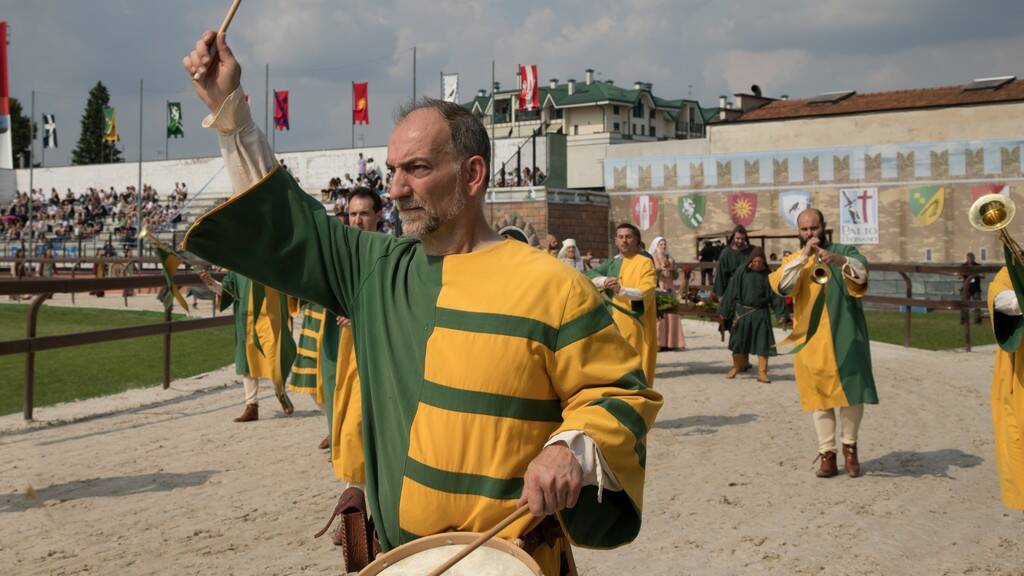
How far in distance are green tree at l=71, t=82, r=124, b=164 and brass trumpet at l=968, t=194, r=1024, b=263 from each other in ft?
291

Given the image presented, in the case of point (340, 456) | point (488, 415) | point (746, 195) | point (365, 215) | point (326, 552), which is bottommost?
point (326, 552)

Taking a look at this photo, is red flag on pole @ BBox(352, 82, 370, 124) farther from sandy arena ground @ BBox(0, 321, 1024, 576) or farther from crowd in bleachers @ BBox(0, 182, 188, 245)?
sandy arena ground @ BBox(0, 321, 1024, 576)

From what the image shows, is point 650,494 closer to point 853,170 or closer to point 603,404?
point 603,404

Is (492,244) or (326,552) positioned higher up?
(492,244)

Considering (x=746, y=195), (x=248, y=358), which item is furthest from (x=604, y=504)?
(x=746, y=195)

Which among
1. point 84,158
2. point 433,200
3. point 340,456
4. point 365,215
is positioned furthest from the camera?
point 84,158

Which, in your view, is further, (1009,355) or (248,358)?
(248,358)

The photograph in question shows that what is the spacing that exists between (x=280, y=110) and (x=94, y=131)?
1669 inches

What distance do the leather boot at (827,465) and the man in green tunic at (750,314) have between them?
5.74 m

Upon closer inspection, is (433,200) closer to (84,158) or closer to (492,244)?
(492,244)

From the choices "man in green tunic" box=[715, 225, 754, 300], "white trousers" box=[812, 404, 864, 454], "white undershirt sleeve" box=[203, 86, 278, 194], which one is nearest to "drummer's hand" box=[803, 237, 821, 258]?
"white trousers" box=[812, 404, 864, 454]

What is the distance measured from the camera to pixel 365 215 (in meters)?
6.59

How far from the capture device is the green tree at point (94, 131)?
291ft

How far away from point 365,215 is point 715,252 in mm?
33432
